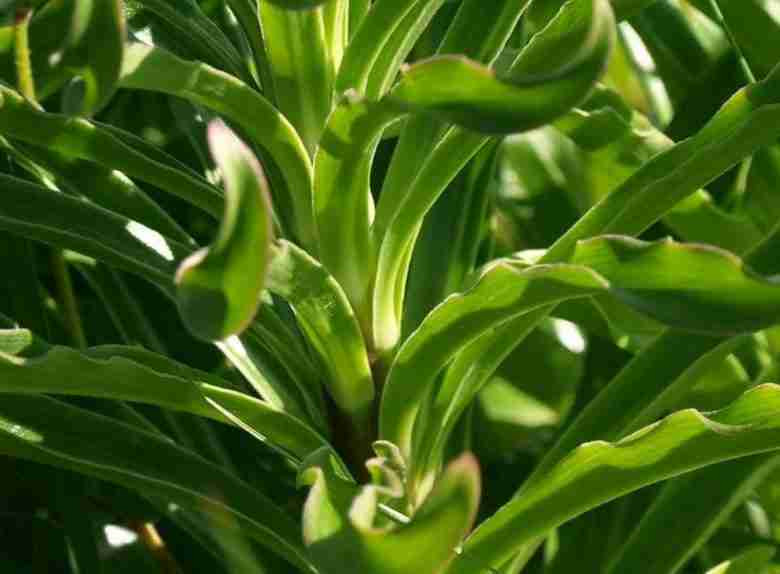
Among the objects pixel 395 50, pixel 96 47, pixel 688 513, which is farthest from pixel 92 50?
pixel 688 513

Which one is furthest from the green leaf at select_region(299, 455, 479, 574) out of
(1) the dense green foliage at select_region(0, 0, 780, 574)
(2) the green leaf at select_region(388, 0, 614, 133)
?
(2) the green leaf at select_region(388, 0, 614, 133)

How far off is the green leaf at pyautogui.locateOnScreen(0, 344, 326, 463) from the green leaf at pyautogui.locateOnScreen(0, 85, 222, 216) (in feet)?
0.30

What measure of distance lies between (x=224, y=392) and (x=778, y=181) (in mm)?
477

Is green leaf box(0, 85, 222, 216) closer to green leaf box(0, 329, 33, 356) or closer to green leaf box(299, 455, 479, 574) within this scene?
green leaf box(0, 329, 33, 356)

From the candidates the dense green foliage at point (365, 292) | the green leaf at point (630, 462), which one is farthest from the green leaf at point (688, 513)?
the green leaf at point (630, 462)

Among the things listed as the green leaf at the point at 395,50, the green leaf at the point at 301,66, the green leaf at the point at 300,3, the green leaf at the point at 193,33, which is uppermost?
the green leaf at the point at 193,33

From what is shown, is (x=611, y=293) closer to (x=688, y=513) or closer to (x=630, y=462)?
(x=630, y=462)

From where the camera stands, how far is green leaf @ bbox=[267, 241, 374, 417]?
2.14 feet

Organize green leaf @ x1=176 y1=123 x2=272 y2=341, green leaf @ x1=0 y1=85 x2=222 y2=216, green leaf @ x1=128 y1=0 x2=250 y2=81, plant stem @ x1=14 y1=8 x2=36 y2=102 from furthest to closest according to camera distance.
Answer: green leaf @ x1=128 y1=0 x2=250 y2=81, green leaf @ x1=0 y1=85 x2=222 y2=216, plant stem @ x1=14 y1=8 x2=36 y2=102, green leaf @ x1=176 y1=123 x2=272 y2=341

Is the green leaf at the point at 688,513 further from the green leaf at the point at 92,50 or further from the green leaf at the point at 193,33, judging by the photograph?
the green leaf at the point at 92,50

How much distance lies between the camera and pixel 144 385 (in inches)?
27.0

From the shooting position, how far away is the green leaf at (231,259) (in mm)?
460

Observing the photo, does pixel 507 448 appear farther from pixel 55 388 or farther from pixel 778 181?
pixel 55 388

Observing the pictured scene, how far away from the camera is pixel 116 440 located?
766 mm
